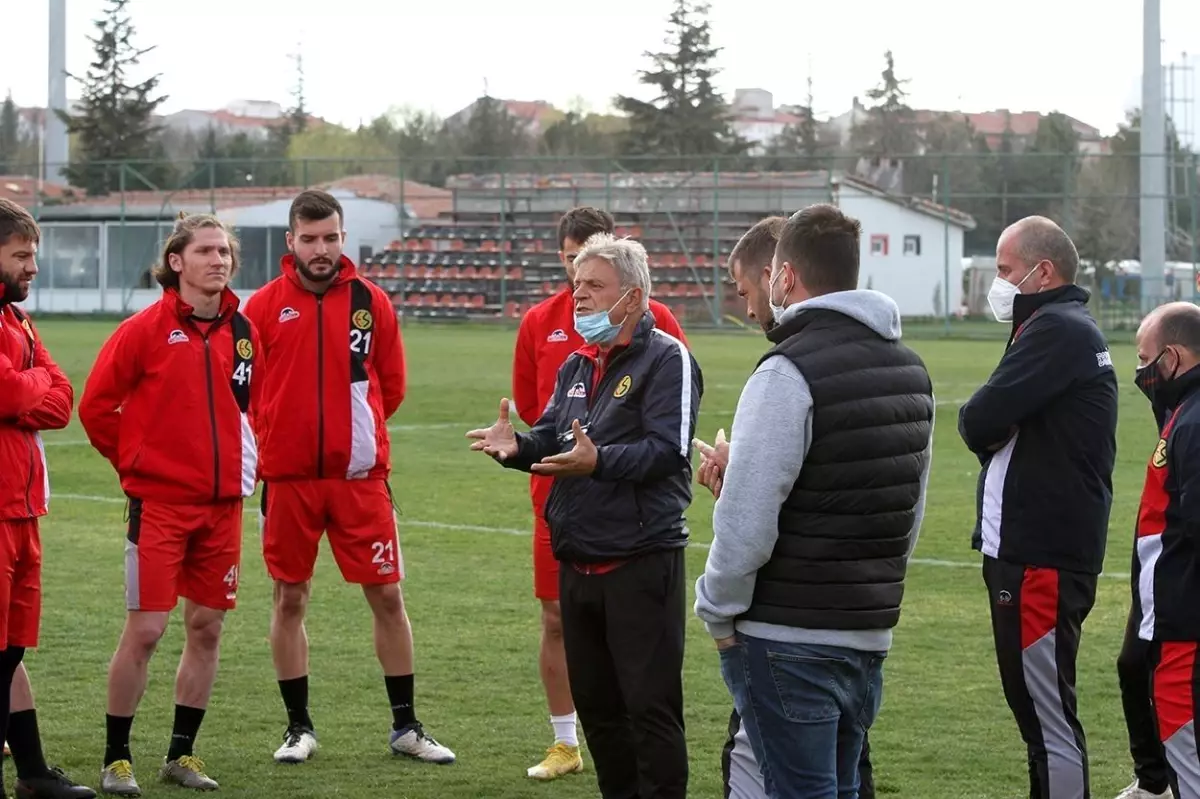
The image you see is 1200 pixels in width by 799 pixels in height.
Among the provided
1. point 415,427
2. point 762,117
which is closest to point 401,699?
point 415,427

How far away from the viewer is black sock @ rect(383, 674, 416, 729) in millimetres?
6609

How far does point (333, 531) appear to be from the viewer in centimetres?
671

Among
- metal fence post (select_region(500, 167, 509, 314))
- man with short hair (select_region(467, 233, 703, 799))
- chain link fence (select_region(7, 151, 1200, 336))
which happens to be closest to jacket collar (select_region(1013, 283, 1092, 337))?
man with short hair (select_region(467, 233, 703, 799))

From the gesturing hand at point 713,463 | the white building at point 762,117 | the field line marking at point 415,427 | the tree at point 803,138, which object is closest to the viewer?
the gesturing hand at point 713,463

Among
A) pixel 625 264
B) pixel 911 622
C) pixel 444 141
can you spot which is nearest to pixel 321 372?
pixel 625 264

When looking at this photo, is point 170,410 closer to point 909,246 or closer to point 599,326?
point 599,326

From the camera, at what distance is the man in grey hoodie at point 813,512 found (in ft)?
13.0

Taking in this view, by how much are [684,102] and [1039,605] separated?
6820 cm

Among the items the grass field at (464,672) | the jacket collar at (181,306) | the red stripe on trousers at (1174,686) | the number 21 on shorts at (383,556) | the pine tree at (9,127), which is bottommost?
the grass field at (464,672)

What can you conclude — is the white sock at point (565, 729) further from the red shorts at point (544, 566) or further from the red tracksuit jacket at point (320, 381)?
the red tracksuit jacket at point (320, 381)

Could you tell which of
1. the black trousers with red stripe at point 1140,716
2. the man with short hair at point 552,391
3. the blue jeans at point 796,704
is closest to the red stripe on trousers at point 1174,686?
the black trousers with red stripe at point 1140,716

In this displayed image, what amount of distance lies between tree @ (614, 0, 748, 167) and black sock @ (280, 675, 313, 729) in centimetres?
6530

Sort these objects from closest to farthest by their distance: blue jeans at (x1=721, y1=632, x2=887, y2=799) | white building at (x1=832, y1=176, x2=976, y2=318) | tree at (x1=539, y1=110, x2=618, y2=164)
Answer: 1. blue jeans at (x1=721, y1=632, x2=887, y2=799)
2. white building at (x1=832, y1=176, x2=976, y2=318)
3. tree at (x1=539, y1=110, x2=618, y2=164)

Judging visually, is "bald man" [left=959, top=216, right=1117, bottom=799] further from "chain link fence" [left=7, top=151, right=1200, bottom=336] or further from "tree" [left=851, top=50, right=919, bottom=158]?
"tree" [left=851, top=50, right=919, bottom=158]
